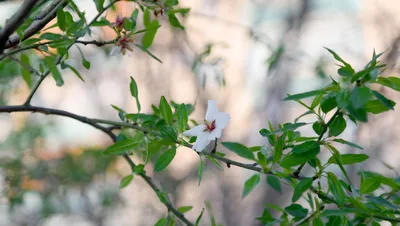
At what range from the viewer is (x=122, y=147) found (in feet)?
2.07

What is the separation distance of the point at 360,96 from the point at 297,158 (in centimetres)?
12

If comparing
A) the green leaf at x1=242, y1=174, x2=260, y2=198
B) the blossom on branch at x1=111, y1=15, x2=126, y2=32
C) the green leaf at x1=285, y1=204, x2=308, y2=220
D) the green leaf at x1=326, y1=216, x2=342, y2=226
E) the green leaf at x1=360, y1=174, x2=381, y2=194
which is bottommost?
the green leaf at x1=285, y1=204, x2=308, y2=220

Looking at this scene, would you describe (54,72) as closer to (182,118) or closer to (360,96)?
(182,118)

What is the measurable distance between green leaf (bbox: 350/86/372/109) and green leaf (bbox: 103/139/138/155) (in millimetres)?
270

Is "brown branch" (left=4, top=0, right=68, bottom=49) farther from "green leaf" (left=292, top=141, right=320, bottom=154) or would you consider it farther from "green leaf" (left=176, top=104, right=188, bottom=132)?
"green leaf" (left=292, top=141, right=320, bottom=154)

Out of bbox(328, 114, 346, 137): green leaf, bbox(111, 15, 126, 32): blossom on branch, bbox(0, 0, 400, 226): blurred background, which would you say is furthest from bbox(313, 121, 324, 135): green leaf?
bbox(0, 0, 400, 226): blurred background

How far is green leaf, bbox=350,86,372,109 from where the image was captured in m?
0.46

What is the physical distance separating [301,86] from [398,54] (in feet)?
3.77

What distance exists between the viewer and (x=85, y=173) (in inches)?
87.2

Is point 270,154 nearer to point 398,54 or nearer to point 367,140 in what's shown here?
point 398,54

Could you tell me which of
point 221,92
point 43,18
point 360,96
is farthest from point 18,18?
point 221,92

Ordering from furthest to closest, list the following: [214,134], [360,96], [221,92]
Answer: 1. [221,92]
2. [214,134]
3. [360,96]

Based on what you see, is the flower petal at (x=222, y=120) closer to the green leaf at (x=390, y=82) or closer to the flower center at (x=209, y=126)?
the flower center at (x=209, y=126)

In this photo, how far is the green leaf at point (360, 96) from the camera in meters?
0.46
